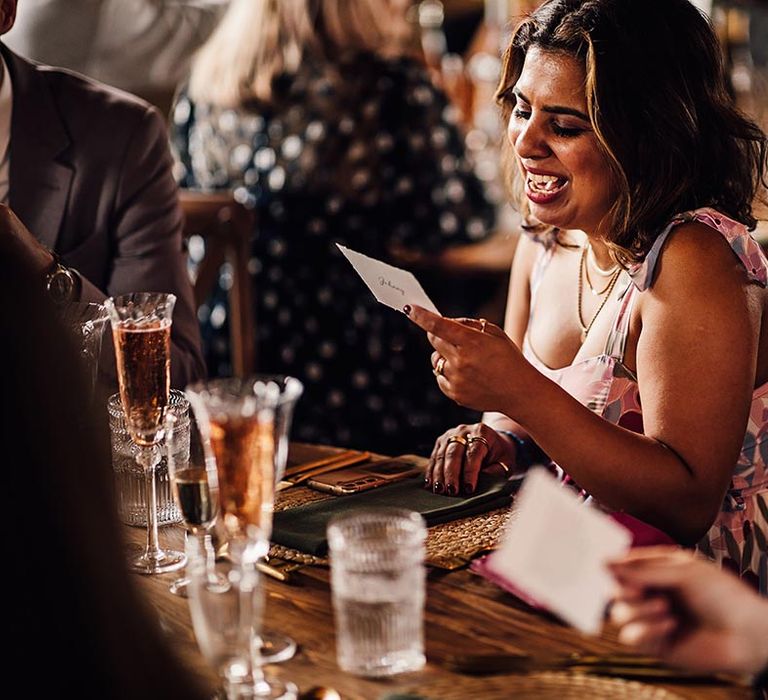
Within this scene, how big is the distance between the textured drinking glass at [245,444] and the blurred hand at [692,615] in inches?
12.9

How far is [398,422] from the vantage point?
369 cm

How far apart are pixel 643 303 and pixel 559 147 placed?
262 mm

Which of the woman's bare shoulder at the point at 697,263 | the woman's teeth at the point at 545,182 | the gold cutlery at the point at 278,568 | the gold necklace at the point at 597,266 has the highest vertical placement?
the woman's teeth at the point at 545,182

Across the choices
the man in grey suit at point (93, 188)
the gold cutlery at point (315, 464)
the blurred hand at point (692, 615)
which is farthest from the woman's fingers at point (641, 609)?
the man in grey suit at point (93, 188)

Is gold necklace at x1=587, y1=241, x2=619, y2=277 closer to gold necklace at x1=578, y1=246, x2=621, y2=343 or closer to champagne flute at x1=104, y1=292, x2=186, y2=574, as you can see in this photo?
gold necklace at x1=578, y1=246, x2=621, y2=343

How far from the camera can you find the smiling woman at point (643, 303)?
63.9 inches

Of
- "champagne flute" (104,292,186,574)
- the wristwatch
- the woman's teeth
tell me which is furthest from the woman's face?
the wristwatch

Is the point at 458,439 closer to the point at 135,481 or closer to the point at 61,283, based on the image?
the point at 135,481

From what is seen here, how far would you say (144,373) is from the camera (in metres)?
1.40

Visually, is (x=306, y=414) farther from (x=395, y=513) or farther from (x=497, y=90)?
(x=395, y=513)

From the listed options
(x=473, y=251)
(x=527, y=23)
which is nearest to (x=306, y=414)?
(x=473, y=251)

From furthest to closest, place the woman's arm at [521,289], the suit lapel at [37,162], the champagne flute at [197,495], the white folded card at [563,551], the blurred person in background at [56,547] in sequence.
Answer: the suit lapel at [37,162] < the woman's arm at [521,289] < the champagne flute at [197,495] < the white folded card at [563,551] < the blurred person in background at [56,547]

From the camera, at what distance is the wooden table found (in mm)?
1114

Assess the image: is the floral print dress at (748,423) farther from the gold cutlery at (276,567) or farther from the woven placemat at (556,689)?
the woven placemat at (556,689)
